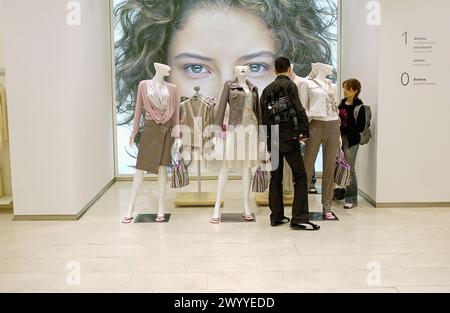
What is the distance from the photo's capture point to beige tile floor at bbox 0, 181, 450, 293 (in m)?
4.00

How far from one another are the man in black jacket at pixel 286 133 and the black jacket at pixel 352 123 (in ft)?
3.68

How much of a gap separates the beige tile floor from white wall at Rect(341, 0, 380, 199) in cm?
54

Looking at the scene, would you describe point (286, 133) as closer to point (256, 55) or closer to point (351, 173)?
point (351, 173)

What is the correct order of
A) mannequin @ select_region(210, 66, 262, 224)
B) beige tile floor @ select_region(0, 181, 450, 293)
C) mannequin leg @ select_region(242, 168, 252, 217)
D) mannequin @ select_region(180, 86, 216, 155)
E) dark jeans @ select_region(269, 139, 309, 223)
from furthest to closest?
mannequin @ select_region(180, 86, 216, 155) → mannequin leg @ select_region(242, 168, 252, 217) → mannequin @ select_region(210, 66, 262, 224) → dark jeans @ select_region(269, 139, 309, 223) → beige tile floor @ select_region(0, 181, 450, 293)

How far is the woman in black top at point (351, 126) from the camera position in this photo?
6.17 metres

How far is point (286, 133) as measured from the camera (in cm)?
526

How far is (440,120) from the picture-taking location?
20.4 feet

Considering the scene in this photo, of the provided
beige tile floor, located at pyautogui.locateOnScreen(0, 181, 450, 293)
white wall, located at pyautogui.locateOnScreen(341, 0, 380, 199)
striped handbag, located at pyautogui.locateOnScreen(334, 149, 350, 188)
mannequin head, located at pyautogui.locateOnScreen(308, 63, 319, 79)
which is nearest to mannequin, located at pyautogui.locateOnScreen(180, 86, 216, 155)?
beige tile floor, located at pyautogui.locateOnScreen(0, 181, 450, 293)

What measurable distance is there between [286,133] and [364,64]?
2.03 meters

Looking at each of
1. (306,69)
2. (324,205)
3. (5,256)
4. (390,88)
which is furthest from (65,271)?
(306,69)

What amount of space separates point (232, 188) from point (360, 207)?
2.03 meters

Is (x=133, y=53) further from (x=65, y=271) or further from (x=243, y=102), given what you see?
(x=65, y=271)

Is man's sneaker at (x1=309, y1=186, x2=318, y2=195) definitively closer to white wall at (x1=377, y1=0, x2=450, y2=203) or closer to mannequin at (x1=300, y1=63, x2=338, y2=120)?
white wall at (x1=377, y1=0, x2=450, y2=203)

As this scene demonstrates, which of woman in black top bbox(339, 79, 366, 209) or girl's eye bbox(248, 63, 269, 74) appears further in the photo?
girl's eye bbox(248, 63, 269, 74)
